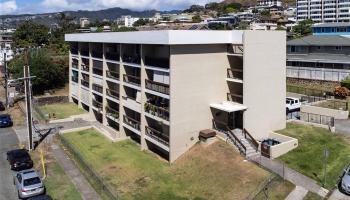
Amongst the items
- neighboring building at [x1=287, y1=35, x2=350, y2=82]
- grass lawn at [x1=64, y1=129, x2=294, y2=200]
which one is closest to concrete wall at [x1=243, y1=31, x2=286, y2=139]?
grass lawn at [x1=64, y1=129, x2=294, y2=200]

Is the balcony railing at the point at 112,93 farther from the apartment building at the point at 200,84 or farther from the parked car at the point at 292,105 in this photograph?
the parked car at the point at 292,105

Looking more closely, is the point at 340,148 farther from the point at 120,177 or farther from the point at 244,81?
the point at 120,177

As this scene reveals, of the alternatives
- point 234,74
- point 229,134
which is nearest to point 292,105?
point 234,74

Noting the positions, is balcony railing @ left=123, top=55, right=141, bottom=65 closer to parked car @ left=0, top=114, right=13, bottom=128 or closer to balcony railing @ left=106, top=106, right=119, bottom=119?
balcony railing @ left=106, top=106, right=119, bottom=119

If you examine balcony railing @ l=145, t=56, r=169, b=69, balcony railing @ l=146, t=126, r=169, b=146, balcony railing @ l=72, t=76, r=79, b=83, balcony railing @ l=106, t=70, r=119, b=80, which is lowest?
balcony railing @ l=146, t=126, r=169, b=146

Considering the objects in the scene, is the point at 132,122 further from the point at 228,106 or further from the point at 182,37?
the point at 182,37

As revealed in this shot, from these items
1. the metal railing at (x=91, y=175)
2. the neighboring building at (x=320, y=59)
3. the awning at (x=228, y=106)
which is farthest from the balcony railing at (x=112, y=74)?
the neighboring building at (x=320, y=59)
